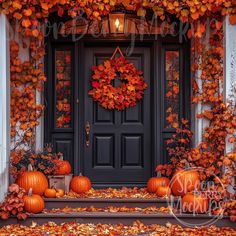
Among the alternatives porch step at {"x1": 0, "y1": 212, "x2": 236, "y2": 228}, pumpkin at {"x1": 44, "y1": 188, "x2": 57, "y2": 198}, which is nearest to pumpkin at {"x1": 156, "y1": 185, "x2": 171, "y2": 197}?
porch step at {"x1": 0, "y1": 212, "x2": 236, "y2": 228}

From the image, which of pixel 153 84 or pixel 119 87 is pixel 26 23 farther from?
pixel 153 84

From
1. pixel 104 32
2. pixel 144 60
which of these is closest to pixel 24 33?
pixel 104 32

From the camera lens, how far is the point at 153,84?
28.4ft

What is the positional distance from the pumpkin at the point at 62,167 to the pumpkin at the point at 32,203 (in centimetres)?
94

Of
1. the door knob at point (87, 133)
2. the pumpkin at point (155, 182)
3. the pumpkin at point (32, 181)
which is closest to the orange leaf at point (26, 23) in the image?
the pumpkin at point (32, 181)

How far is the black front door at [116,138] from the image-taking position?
873 cm

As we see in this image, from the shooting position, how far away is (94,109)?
8734mm

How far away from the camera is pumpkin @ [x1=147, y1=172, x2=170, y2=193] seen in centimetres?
789

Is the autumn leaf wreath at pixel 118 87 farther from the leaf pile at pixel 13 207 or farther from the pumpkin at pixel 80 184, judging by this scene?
the leaf pile at pixel 13 207

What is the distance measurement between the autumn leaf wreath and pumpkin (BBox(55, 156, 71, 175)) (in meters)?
1.12

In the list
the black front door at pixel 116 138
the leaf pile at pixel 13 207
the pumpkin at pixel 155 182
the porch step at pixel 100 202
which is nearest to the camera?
the leaf pile at pixel 13 207

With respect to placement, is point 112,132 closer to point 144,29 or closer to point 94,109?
point 94,109

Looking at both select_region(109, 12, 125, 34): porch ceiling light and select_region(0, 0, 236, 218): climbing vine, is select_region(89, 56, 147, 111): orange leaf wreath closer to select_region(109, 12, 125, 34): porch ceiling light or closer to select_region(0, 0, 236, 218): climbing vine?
select_region(109, 12, 125, 34): porch ceiling light

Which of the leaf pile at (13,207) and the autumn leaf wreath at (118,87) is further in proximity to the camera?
the autumn leaf wreath at (118,87)
